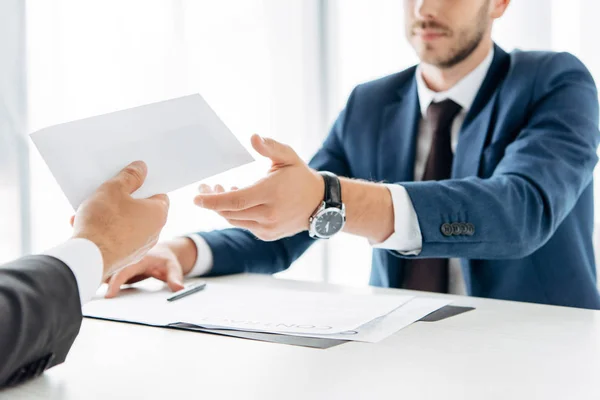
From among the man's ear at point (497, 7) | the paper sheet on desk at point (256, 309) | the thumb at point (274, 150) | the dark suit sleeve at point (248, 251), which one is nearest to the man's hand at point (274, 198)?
the thumb at point (274, 150)

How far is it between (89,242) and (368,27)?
8.19ft

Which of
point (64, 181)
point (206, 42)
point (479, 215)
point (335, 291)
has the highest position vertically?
point (206, 42)

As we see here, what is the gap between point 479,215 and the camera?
1266 mm

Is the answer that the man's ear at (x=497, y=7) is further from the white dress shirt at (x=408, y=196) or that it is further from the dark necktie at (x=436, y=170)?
the dark necktie at (x=436, y=170)

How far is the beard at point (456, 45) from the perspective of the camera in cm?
174

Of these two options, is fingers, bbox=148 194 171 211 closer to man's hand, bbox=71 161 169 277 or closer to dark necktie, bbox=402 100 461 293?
man's hand, bbox=71 161 169 277

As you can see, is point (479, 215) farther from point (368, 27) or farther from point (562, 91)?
point (368, 27)

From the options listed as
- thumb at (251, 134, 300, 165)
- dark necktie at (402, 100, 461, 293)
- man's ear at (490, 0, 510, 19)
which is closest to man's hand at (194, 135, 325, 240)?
thumb at (251, 134, 300, 165)

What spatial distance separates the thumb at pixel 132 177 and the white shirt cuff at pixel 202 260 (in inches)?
19.4

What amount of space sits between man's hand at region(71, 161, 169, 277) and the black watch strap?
0.97 feet

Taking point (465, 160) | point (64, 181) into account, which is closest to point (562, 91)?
point (465, 160)

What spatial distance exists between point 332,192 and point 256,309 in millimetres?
226

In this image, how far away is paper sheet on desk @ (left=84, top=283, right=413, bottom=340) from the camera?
39.7 inches

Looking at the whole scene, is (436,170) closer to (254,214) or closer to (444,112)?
(444,112)
